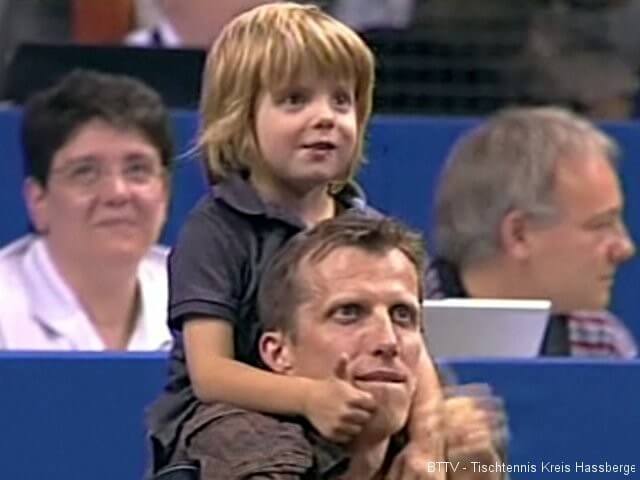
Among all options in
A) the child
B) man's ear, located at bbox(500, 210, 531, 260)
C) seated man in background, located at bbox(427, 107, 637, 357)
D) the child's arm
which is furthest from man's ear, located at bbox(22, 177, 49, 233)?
the child's arm

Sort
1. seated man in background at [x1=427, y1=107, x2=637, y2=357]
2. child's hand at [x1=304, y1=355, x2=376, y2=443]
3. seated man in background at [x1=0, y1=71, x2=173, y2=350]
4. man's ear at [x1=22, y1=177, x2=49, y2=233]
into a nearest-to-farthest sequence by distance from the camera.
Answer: child's hand at [x1=304, y1=355, x2=376, y2=443] → seated man in background at [x1=427, y1=107, x2=637, y2=357] → seated man in background at [x1=0, y1=71, x2=173, y2=350] → man's ear at [x1=22, y1=177, x2=49, y2=233]

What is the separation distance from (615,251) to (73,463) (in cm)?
125

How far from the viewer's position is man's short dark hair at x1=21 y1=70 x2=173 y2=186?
5.52m

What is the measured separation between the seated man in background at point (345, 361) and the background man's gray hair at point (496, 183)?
164 cm

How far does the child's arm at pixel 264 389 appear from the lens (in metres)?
3.47

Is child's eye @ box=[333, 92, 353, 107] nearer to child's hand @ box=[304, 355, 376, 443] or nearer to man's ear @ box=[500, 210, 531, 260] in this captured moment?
child's hand @ box=[304, 355, 376, 443]

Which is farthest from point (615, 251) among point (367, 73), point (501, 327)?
point (367, 73)

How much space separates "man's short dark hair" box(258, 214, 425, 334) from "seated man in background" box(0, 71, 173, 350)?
183 centimetres

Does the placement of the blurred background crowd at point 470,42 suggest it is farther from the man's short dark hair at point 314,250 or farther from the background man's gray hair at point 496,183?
the man's short dark hair at point 314,250

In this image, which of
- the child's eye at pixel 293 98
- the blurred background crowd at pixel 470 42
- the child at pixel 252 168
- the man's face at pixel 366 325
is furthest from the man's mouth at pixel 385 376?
the blurred background crowd at pixel 470 42

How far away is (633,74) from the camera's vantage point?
296 inches

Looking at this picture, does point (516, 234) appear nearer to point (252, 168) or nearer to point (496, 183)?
point (496, 183)

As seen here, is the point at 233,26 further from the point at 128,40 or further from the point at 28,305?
the point at 128,40

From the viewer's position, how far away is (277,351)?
3609 mm
